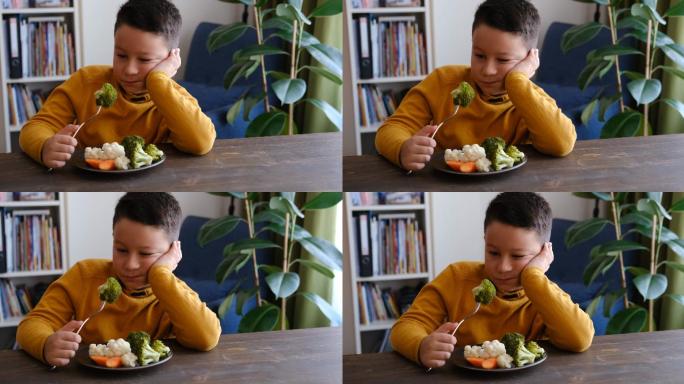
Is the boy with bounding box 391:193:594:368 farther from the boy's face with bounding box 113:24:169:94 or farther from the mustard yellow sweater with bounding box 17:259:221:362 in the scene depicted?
the boy's face with bounding box 113:24:169:94

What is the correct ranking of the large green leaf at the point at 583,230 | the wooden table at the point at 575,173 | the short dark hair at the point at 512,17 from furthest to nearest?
1. the large green leaf at the point at 583,230
2. the wooden table at the point at 575,173
3. the short dark hair at the point at 512,17

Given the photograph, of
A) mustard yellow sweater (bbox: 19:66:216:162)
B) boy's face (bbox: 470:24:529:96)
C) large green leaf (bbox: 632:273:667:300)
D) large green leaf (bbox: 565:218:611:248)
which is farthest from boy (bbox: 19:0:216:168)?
large green leaf (bbox: 632:273:667:300)

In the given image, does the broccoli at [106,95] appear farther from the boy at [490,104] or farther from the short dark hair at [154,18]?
the boy at [490,104]

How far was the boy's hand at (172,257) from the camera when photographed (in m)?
2.56

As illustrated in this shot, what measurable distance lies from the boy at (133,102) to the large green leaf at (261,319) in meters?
0.45

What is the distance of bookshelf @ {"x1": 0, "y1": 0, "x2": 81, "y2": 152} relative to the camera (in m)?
2.50

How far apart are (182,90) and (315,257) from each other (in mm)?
548

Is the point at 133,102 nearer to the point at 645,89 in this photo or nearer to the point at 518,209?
the point at 518,209

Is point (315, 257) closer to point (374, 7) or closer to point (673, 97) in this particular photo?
point (374, 7)

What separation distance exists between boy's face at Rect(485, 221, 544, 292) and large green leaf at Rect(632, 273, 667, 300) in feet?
1.03

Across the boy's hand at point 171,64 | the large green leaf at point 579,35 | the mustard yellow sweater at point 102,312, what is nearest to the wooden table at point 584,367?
the mustard yellow sweater at point 102,312

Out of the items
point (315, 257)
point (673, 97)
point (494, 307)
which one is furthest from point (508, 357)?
point (673, 97)

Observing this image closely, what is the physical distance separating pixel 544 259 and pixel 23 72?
1.37 meters

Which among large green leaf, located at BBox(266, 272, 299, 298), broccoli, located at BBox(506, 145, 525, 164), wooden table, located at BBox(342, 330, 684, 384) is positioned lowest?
wooden table, located at BBox(342, 330, 684, 384)
